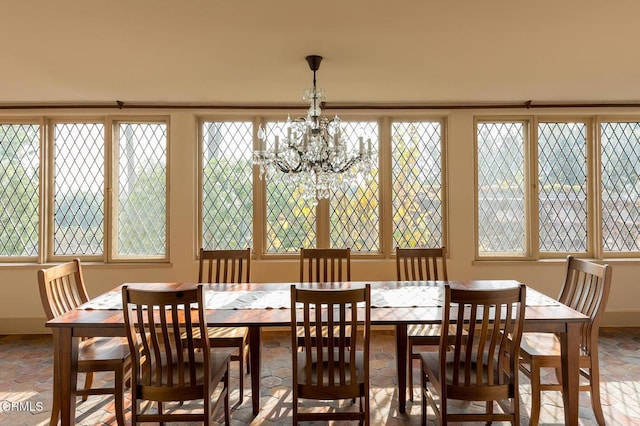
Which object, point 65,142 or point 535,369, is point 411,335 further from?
point 65,142

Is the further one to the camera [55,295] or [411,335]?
[411,335]

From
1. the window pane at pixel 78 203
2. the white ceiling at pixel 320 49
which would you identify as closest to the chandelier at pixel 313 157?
the white ceiling at pixel 320 49

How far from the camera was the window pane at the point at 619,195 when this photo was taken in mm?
3697

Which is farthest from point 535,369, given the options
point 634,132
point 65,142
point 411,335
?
point 65,142

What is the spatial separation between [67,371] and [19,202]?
2.62 meters

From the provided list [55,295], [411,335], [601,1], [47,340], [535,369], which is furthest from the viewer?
[47,340]

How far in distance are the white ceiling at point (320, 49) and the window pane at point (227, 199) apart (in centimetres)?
61

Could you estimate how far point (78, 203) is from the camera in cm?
365

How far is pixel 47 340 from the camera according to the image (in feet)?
11.0

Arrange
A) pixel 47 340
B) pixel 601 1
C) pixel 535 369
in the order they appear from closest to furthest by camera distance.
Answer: pixel 601 1 < pixel 535 369 < pixel 47 340

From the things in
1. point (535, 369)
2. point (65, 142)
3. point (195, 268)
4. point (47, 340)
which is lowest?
point (47, 340)

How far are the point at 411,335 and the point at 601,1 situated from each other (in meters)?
2.05

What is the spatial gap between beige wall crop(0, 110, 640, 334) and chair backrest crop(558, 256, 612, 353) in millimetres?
1183

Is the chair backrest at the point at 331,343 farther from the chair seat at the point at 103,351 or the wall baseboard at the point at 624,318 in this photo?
the wall baseboard at the point at 624,318
